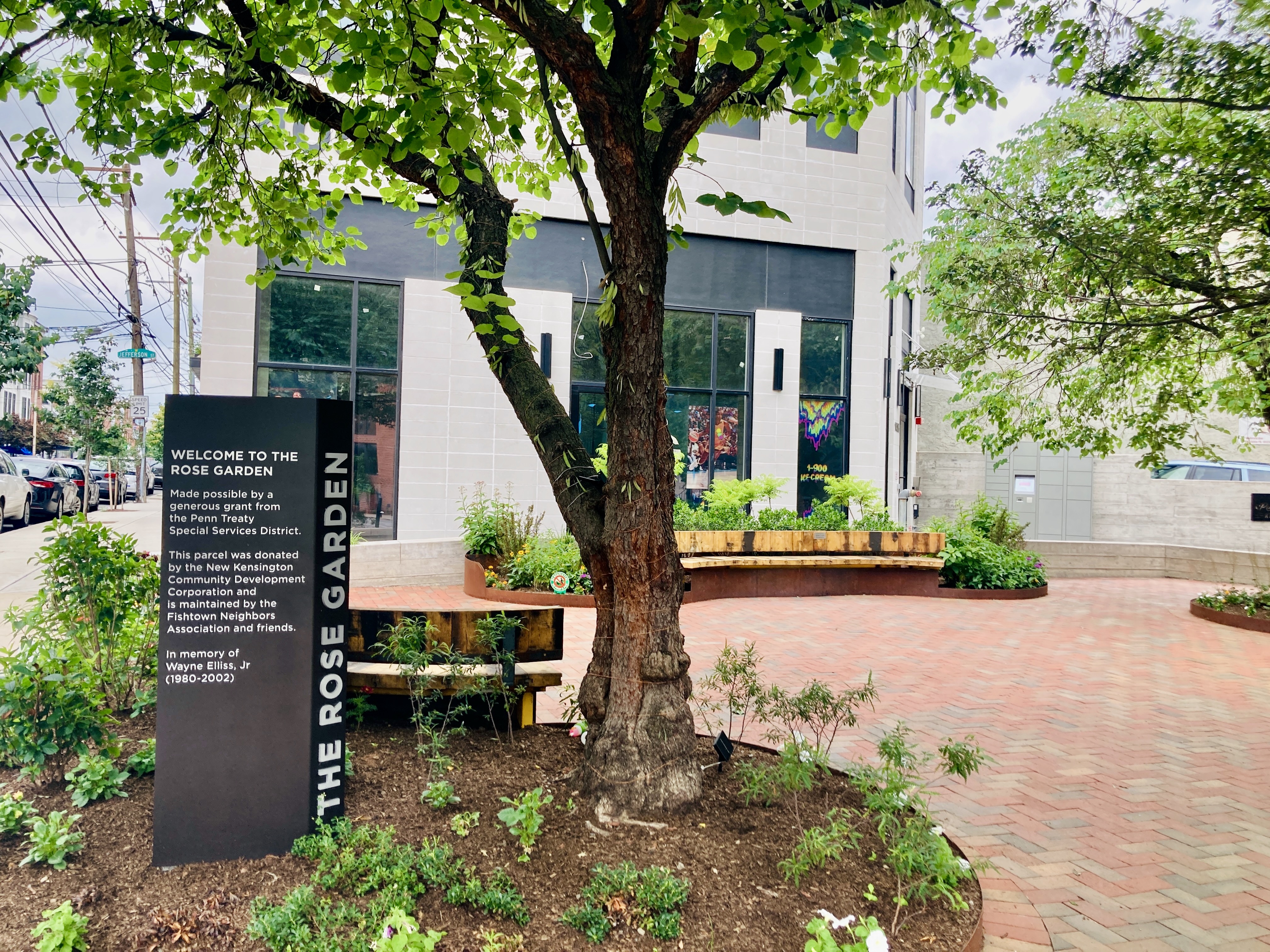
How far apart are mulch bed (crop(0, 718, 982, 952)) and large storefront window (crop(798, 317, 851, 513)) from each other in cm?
1263

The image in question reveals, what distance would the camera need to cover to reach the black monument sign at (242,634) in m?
3.23

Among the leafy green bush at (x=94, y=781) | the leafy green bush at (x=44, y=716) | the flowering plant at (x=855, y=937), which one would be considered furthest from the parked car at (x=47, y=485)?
the flowering plant at (x=855, y=937)

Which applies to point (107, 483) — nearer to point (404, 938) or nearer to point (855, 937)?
point (404, 938)

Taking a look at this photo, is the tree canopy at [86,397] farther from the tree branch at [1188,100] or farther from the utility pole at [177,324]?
the tree branch at [1188,100]

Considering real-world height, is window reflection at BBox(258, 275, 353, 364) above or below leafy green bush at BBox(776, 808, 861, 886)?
above

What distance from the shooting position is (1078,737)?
5.73 metres

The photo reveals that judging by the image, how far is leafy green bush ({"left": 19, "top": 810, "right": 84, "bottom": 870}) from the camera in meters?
3.06

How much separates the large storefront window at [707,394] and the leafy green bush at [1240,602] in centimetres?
745

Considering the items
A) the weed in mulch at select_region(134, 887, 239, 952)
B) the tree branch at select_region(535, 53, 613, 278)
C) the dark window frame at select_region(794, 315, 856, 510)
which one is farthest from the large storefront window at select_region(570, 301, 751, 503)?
the weed in mulch at select_region(134, 887, 239, 952)

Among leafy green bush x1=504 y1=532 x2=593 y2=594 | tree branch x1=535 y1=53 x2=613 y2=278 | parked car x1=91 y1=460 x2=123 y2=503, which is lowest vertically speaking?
leafy green bush x1=504 y1=532 x2=593 y2=594

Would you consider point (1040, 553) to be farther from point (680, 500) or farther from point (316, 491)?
point (316, 491)

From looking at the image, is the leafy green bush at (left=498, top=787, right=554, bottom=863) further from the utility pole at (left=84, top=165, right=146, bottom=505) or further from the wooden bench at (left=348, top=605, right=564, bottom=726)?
the utility pole at (left=84, top=165, right=146, bottom=505)

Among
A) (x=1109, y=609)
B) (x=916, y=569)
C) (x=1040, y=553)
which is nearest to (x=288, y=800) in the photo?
(x=916, y=569)

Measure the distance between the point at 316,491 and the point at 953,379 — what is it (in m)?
22.1
